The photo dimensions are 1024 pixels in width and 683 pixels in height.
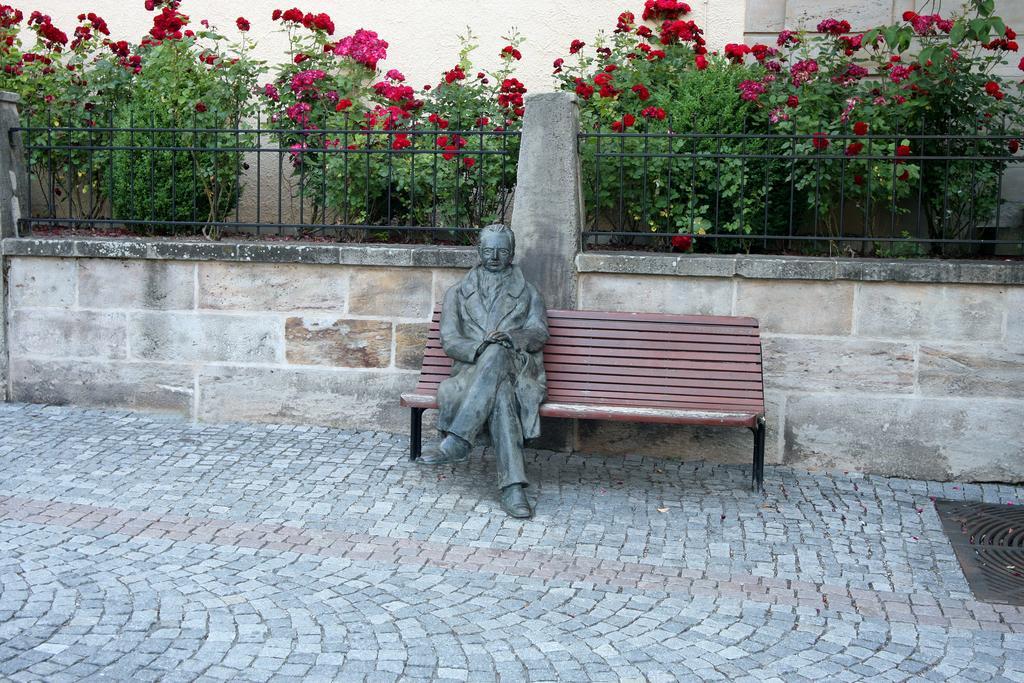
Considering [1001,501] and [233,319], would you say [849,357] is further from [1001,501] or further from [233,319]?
[233,319]

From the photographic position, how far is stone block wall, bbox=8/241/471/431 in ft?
24.5

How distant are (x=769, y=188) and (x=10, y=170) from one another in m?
4.93

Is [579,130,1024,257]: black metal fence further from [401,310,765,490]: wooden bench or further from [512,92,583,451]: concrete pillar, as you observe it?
[401,310,765,490]: wooden bench

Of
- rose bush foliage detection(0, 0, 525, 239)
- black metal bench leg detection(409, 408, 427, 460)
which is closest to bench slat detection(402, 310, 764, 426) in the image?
black metal bench leg detection(409, 408, 427, 460)

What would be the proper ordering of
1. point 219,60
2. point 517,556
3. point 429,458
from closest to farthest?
point 517,556 < point 429,458 < point 219,60

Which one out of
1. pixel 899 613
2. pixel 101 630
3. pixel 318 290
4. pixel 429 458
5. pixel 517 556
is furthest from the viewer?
pixel 318 290

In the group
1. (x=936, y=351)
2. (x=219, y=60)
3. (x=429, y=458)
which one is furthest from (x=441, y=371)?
(x=219, y=60)

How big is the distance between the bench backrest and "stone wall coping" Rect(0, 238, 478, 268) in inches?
24.8

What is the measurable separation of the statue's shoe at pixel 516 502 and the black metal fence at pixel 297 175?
219cm

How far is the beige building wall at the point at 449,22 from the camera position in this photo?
9430mm

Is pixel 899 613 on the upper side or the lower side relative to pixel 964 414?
lower

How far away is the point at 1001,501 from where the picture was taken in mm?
6582

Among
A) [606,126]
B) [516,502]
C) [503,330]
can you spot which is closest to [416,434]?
[503,330]

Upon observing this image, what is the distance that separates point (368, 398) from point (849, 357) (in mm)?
2869
